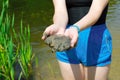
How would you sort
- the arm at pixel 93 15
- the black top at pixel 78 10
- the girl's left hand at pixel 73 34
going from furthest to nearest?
the black top at pixel 78 10 → the arm at pixel 93 15 → the girl's left hand at pixel 73 34

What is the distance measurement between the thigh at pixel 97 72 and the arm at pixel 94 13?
13.9 inches

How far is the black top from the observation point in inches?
75.5

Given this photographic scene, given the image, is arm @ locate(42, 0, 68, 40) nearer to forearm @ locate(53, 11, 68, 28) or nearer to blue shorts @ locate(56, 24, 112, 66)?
forearm @ locate(53, 11, 68, 28)

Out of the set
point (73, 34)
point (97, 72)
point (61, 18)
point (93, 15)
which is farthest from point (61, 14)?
point (97, 72)

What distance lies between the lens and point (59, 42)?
1575 mm

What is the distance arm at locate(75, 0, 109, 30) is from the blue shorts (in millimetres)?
170

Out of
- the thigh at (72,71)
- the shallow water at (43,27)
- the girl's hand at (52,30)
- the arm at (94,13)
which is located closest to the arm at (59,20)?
the girl's hand at (52,30)

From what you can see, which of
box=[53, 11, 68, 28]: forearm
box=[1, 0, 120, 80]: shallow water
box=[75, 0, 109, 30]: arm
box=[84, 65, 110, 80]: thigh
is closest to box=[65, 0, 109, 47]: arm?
box=[75, 0, 109, 30]: arm

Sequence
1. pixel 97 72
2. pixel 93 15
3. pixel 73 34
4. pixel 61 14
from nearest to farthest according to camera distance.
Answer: pixel 73 34, pixel 93 15, pixel 61 14, pixel 97 72

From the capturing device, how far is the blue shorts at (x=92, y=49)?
193 centimetres

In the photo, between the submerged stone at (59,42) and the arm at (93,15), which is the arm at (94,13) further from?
the submerged stone at (59,42)

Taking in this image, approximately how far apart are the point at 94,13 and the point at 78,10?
20 cm

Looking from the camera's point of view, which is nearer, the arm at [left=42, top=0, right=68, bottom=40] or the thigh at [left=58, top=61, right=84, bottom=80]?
the arm at [left=42, top=0, right=68, bottom=40]

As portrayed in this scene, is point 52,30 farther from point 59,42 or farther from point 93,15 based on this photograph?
point 93,15
